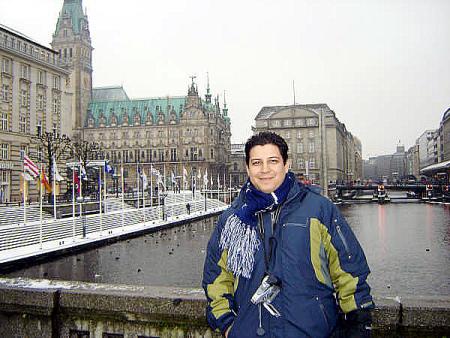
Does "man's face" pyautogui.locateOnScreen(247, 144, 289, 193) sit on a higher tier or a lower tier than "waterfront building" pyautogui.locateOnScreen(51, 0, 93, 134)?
lower

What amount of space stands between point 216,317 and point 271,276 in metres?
0.57

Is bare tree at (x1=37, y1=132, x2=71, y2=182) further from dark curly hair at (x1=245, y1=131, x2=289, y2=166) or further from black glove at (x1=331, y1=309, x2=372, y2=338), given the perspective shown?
black glove at (x1=331, y1=309, x2=372, y2=338)

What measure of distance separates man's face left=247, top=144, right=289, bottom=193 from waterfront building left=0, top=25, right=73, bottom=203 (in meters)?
44.2

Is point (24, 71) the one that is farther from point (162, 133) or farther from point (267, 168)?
point (162, 133)

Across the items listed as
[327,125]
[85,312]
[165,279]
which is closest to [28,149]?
[165,279]

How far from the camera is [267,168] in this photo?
3447mm

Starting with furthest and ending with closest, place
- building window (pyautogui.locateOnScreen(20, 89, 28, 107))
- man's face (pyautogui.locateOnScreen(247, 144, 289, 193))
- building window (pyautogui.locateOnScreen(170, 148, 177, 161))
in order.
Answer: building window (pyautogui.locateOnScreen(170, 148, 177, 161)) < building window (pyautogui.locateOnScreen(20, 89, 28, 107)) < man's face (pyautogui.locateOnScreen(247, 144, 289, 193))

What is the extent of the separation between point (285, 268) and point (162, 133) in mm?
113696

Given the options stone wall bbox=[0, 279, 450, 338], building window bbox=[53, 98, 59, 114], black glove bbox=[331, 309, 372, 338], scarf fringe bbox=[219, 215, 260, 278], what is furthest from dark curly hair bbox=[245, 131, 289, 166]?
building window bbox=[53, 98, 59, 114]

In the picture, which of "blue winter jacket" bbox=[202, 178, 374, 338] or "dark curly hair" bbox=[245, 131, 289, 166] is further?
"dark curly hair" bbox=[245, 131, 289, 166]

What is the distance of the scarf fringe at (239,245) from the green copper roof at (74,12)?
4687 inches

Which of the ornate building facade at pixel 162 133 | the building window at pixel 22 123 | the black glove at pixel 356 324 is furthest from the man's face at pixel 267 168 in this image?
the ornate building facade at pixel 162 133

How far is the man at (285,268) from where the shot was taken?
10.0 feet

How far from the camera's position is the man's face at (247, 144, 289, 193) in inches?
136
